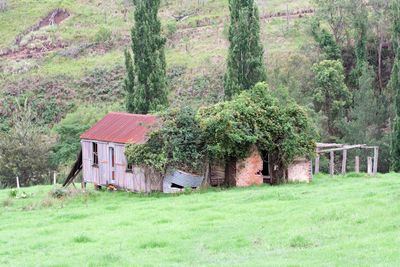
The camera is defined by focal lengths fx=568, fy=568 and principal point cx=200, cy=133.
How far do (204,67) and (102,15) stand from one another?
31.1m

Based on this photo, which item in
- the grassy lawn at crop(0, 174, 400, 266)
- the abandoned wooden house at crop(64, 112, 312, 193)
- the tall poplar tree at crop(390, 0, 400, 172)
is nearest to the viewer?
the grassy lawn at crop(0, 174, 400, 266)

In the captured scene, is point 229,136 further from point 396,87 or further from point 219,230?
point 396,87

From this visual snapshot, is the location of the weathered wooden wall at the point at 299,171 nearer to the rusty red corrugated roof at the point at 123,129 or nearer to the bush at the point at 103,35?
the rusty red corrugated roof at the point at 123,129

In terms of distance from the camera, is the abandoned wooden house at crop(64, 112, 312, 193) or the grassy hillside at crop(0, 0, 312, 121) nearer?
the abandoned wooden house at crop(64, 112, 312, 193)

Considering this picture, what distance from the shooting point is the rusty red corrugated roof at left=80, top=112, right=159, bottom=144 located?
1203 inches

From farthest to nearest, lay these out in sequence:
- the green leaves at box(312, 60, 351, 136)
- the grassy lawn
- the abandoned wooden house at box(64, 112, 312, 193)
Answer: the green leaves at box(312, 60, 351, 136), the abandoned wooden house at box(64, 112, 312, 193), the grassy lawn

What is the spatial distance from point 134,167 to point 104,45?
188 feet

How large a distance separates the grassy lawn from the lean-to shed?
389 centimetres

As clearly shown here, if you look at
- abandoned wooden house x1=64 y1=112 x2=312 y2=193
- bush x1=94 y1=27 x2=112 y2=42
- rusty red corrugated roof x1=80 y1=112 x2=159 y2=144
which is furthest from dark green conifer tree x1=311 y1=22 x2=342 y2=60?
bush x1=94 y1=27 x2=112 y2=42

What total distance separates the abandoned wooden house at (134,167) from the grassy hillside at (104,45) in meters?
30.1

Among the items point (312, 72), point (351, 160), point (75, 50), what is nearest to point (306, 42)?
point (312, 72)

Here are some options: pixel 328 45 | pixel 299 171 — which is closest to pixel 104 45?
pixel 328 45

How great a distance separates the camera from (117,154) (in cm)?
3145

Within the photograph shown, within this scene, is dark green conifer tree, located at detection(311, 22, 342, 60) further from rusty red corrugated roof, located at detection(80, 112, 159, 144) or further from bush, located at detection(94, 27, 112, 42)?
bush, located at detection(94, 27, 112, 42)
